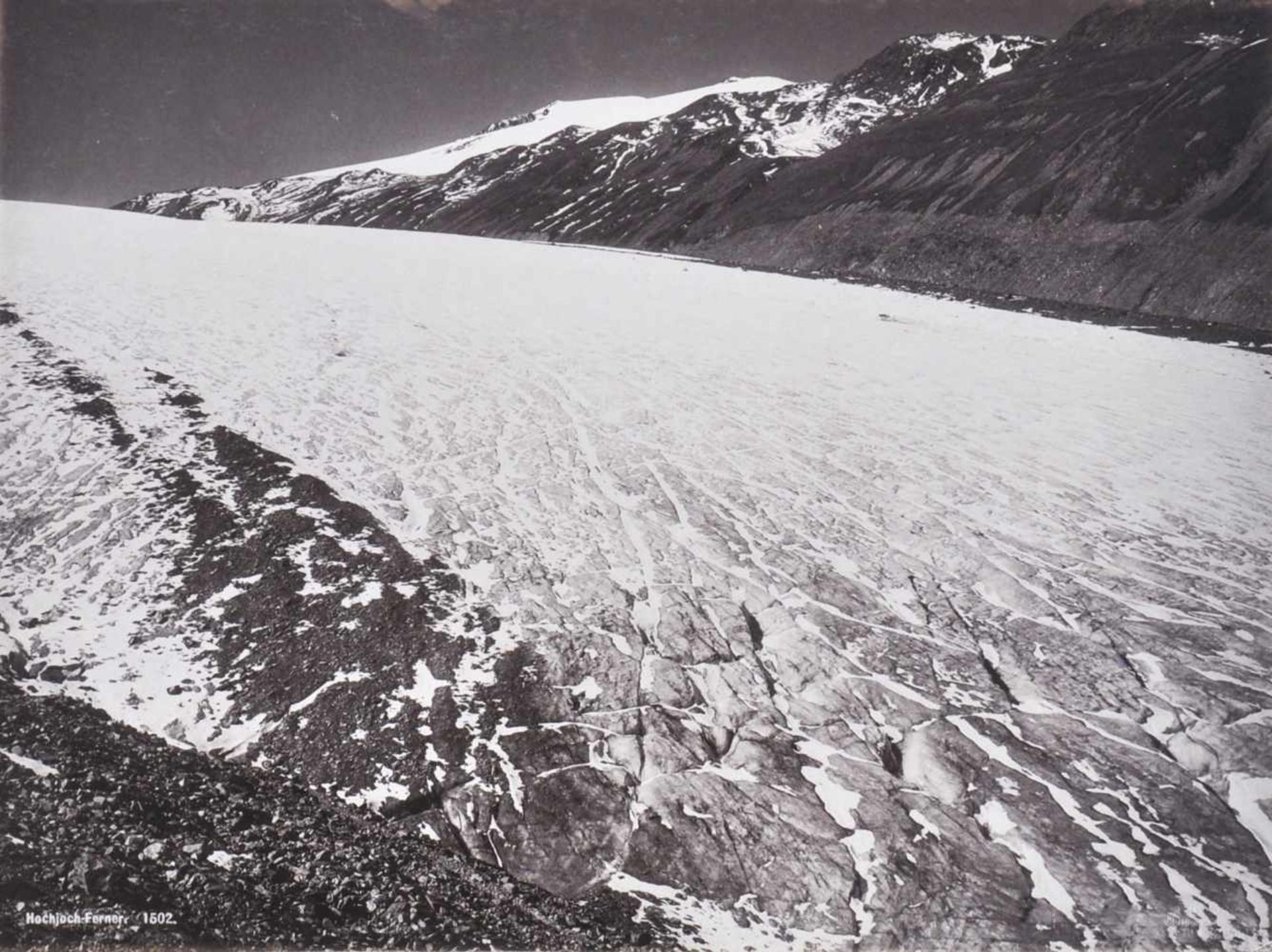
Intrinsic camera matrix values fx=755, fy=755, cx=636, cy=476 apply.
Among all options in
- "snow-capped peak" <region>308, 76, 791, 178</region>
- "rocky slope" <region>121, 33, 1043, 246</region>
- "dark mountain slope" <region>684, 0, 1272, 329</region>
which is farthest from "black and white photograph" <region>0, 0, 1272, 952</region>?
"snow-capped peak" <region>308, 76, 791, 178</region>

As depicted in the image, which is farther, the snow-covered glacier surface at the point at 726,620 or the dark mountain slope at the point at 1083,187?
the dark mountain slope at the point at 1083,187

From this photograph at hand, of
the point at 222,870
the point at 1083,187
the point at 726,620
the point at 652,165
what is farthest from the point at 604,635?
the point at 652,165

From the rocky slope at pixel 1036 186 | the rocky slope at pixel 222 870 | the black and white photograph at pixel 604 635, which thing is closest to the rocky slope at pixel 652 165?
the rocky slope at pixel 1036 186

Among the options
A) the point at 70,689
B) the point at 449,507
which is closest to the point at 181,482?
the point at 449,507

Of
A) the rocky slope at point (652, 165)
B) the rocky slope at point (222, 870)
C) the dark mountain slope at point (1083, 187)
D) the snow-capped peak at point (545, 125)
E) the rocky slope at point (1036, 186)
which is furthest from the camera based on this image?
the snow-capped peak at point (545, 125)

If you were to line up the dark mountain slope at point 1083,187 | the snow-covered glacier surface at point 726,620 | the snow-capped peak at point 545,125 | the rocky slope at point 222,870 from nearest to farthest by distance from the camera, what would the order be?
the rocky slope at point 222,870, the snow-covered glacier surface at point 726,620, the dark mountain slope at point 1083,187, the snow-capped peak at point 545,125

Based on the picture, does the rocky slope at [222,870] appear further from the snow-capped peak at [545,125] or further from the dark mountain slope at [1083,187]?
the snow-capped peak at [545,125]

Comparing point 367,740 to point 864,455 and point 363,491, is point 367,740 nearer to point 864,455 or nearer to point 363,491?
point 363,491
